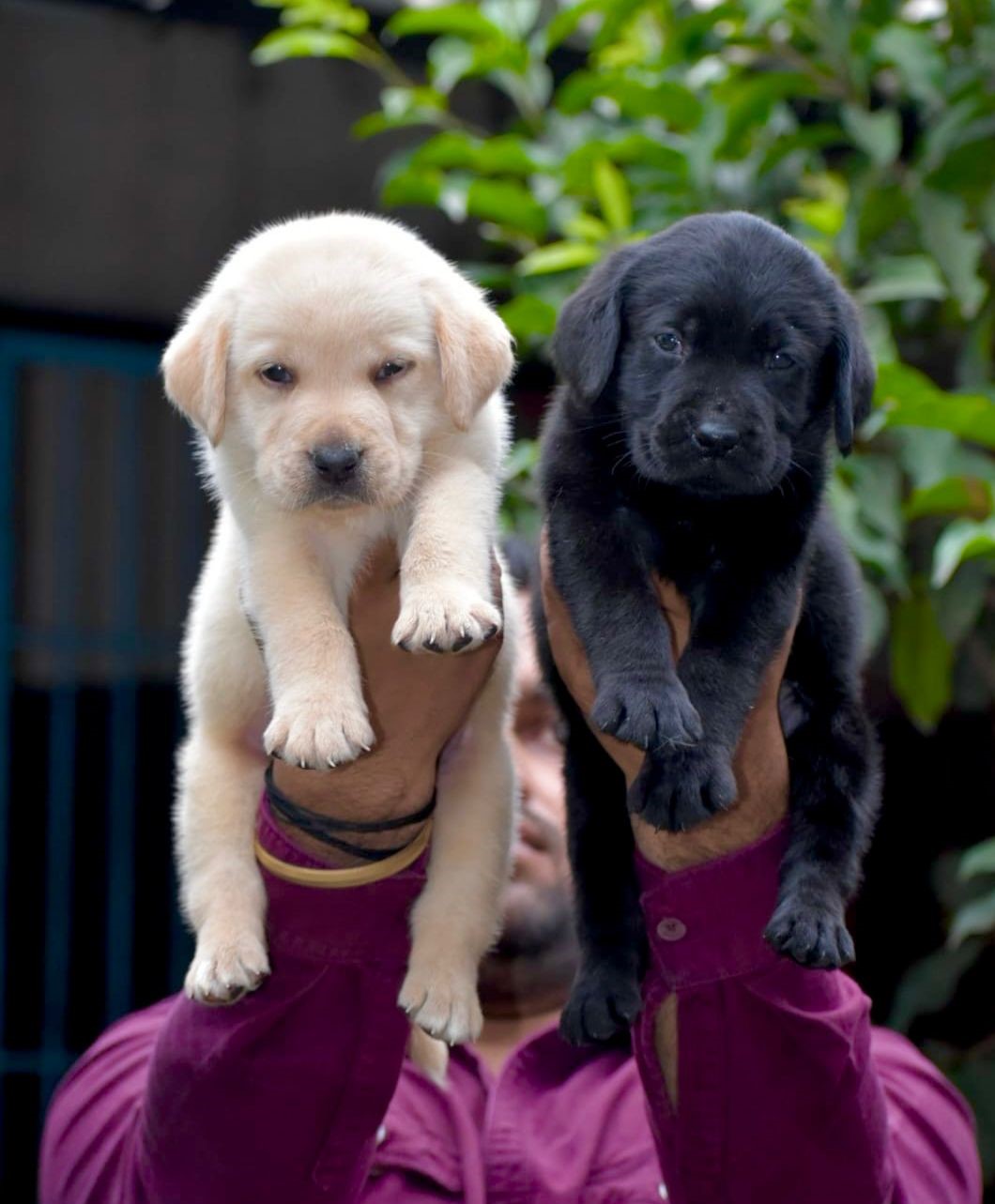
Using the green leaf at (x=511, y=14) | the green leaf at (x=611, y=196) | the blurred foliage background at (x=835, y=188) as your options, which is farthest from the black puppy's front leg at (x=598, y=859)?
the green leaf at (x=511, y=14)

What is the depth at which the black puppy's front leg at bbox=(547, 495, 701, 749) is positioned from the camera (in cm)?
177

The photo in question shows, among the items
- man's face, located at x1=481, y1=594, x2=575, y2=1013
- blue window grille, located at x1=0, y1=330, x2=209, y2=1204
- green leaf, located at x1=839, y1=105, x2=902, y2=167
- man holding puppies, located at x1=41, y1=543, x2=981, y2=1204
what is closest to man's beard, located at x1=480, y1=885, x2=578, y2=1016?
man's face, located at x1=481, y1=594, x2=575, y2=1013

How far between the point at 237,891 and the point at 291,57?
3370mm

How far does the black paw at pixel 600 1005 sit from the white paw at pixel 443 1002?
5.1 inches

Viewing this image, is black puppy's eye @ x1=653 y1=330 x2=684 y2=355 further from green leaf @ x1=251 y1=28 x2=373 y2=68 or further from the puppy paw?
green leaf @ x1=251 y1=28 x2=373 y2=68

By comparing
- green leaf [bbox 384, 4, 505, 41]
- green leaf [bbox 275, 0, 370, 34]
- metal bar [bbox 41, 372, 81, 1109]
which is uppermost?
green leaf [bbox 384, 4, 505, 41]

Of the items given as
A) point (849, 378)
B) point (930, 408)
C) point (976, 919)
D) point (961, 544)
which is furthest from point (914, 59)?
point (976, 919)

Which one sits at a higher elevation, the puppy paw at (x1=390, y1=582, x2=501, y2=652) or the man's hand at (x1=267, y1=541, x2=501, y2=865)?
the puppy paw at (x1=390, y1=582, x2=501, y2=652)

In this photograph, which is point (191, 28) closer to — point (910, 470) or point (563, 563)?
point (910, 470)

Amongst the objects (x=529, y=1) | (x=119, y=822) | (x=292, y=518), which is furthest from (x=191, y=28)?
(x=292, y=518)

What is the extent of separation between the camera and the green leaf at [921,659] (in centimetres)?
357

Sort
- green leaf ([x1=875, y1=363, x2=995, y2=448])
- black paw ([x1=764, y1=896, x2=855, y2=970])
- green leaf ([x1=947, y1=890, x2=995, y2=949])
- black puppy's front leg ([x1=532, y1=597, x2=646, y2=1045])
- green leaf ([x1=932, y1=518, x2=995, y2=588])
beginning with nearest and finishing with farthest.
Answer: black paw ([x1=764, y1=896, x2=855, y2=970]) < black puppy's front leg ([x1=532, y1=597, x2=646, y2=1045]) < green leaf ([x1=932, y1=518, x2=995, y2=588]) < green leaf ([x1=875, y1=363, x2=995, y2=448]) < green leaf ([x1=947, y1=890, x2=995, y2=949])

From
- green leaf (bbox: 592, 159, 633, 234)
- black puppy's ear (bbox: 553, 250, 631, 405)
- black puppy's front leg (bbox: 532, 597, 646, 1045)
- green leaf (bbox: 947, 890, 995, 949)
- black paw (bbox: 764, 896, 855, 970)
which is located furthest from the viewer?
green leaf (bbox: 592, 159, 633, 234)

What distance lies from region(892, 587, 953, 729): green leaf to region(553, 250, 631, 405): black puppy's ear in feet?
5.86
